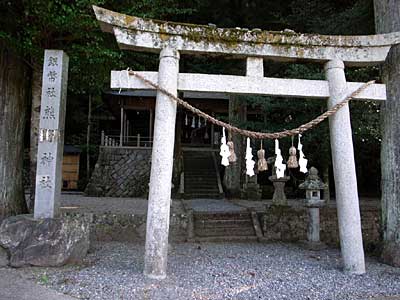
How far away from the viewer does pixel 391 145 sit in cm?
582

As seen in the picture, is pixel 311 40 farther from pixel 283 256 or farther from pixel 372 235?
pixel 372 235

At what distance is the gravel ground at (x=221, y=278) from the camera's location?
13.6 ft

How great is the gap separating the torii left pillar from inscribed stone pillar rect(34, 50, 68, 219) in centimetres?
196

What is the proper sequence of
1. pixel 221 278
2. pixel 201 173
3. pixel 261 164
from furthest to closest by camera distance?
1. pixel 201 173
2. pixel 261 164
3. pixel 221 278

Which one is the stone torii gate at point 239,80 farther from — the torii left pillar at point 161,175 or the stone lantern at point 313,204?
the stone lantern at point 313,204

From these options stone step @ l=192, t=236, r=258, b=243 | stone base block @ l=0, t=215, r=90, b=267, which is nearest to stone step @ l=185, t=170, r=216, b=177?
stone step @ l=192, t=236, r=258, b=243

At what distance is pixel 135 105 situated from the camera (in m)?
20.0

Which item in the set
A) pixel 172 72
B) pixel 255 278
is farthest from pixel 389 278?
pixel 172 72

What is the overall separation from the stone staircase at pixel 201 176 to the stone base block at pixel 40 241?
30.7 feet

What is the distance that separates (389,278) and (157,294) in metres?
3.39

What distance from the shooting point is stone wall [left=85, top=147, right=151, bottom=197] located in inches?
642

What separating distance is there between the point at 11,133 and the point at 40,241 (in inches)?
103

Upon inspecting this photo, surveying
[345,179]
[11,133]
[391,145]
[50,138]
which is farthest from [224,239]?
[11,133]

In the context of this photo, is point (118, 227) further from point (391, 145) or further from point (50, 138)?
point (391, 145)
